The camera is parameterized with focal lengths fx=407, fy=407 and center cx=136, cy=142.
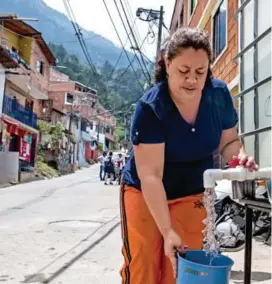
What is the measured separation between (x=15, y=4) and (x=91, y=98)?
147 metres

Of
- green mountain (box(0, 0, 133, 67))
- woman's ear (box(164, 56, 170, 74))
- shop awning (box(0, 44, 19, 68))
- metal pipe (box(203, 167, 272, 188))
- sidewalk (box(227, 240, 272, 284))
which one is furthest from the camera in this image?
green mountain (box(0, 0, 133, 67))

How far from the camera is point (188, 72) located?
1.66 m

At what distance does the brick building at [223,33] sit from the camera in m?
7.55

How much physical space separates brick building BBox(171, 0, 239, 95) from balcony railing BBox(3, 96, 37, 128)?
41.4ft

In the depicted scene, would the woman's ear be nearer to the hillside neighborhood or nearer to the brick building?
the brick building

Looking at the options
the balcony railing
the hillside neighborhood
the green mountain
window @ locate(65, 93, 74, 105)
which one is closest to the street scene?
the hillside neighborhood

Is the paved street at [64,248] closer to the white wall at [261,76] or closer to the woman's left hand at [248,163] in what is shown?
the white wall at [261,76]

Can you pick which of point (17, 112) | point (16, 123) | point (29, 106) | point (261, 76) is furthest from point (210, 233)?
point (29, 106)

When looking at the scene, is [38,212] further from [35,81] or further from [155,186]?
[35,81]

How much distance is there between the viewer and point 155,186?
164 centimetres

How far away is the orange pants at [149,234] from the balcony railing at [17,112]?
20523mm

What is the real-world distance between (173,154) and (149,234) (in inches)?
14.8

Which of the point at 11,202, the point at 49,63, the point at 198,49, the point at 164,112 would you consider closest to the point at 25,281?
the point at 164,112

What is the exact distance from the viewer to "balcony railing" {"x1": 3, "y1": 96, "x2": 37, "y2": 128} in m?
21.7
